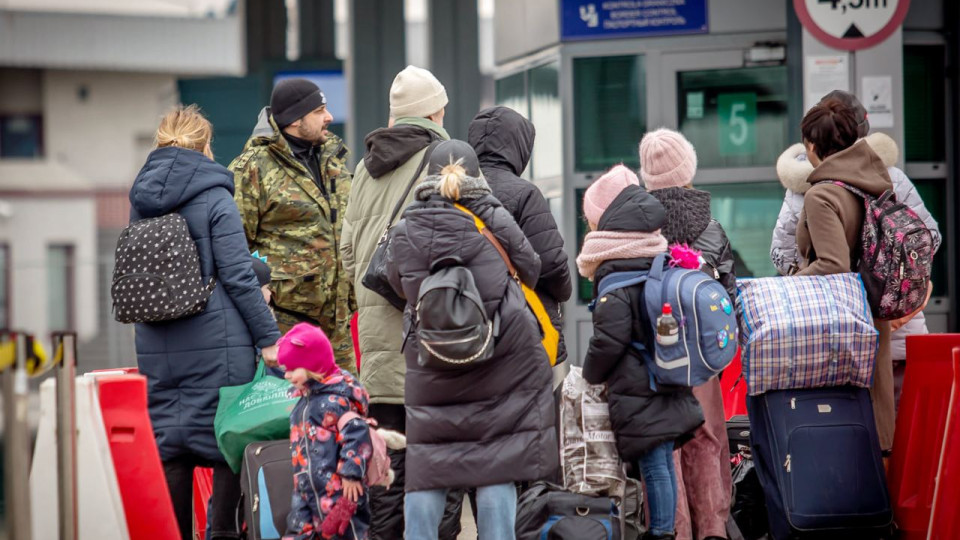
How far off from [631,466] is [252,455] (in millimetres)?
1549

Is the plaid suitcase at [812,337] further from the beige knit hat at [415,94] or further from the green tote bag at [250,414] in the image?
the green tote bag at [250,414]

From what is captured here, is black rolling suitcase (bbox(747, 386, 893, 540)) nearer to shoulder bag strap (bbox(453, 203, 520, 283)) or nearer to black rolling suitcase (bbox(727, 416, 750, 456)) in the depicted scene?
black rolling suitcase (bbox(727, 416, 750, 456))

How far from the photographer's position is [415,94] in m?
6.09

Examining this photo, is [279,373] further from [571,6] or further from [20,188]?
[20,188]

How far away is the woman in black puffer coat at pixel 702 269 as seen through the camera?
237 inches

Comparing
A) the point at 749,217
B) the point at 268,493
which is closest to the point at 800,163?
the point at 749,217

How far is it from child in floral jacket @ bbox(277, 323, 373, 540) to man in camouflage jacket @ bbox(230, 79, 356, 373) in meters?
1.20

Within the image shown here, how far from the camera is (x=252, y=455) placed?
5547 mm

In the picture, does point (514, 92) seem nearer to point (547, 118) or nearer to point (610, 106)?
point (547, 118)

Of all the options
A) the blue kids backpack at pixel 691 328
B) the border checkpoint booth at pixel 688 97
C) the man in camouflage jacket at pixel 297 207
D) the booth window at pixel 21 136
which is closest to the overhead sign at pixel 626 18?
the border checkpoint booth at pixel 688 97

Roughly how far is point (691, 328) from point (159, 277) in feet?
6.84

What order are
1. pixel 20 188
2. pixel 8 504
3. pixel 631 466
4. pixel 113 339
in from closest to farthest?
pixel 8 504
pixel 631 466
pixel 113 339
pixel 20 188

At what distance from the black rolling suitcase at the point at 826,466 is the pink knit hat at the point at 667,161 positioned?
102 cm

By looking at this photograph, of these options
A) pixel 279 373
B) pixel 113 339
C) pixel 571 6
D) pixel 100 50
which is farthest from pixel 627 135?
pixel 100 50
